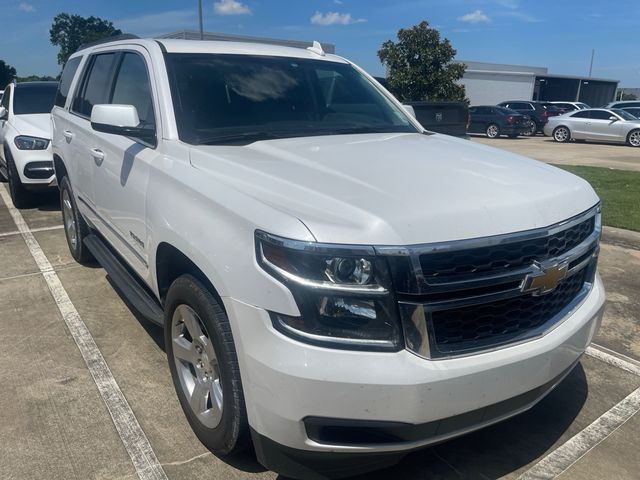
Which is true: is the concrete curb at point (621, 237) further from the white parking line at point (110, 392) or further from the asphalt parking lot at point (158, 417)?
the white parking line at point (110, 392)

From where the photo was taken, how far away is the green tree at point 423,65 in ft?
79.9

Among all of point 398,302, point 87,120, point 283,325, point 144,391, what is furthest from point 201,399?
point 87,120

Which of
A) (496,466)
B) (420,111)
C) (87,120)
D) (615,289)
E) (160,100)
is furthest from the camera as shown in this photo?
(420,111)

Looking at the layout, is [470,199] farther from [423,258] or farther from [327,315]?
[327,315]

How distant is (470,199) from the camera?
7.51ft

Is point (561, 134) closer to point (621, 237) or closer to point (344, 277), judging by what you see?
point (621, 237)

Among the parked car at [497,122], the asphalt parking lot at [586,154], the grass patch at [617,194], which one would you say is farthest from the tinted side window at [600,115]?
the grass patch at [617,194]

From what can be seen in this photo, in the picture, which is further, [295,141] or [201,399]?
[295,141]

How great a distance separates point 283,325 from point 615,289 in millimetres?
4097

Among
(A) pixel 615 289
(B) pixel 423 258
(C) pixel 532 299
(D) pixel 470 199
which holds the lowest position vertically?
(A) pixel 615 289

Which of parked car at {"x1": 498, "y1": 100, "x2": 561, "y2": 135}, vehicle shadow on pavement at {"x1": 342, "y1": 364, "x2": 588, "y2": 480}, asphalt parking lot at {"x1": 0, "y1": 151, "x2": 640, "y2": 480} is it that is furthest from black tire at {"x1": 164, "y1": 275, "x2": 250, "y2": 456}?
parked car at {"x1": 498, "y1": 100, "x2": 561, "y2": 135}

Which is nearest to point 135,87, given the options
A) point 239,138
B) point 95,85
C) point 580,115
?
point 239,138

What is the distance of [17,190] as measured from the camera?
324 inches

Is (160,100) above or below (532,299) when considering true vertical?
above
